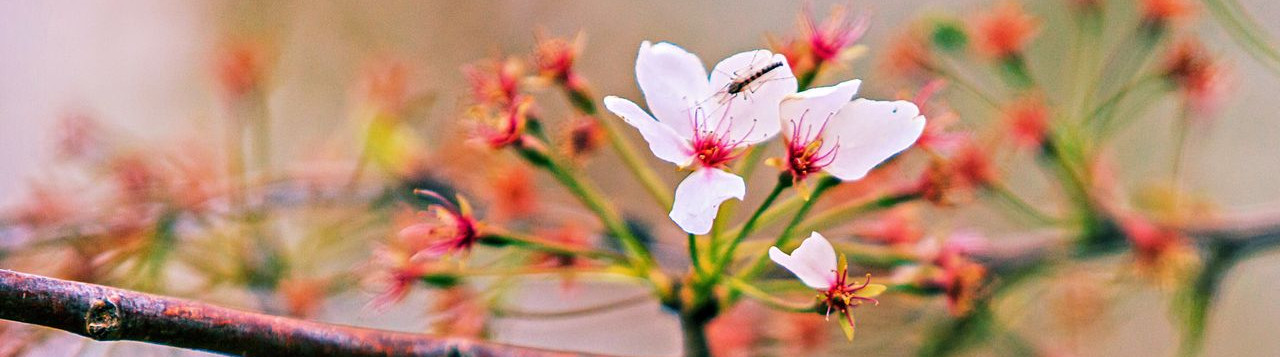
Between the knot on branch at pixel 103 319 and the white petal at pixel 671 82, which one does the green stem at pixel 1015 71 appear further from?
the knot on branch at pixel 103 319

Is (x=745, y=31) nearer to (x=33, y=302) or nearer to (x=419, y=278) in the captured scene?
(x=419, y=278)

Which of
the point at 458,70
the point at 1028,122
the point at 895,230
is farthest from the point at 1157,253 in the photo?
the point at 458,70

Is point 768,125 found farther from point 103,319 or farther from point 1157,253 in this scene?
point 1157,253

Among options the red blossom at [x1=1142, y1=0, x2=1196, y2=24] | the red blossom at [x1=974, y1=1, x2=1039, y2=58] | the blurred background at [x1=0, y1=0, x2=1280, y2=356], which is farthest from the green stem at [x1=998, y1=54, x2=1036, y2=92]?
the blurred background at [x1=0, y1=0, x2=1280, y2=356]

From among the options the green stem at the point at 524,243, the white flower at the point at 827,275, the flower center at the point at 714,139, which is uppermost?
the flower center at the point at 714,139

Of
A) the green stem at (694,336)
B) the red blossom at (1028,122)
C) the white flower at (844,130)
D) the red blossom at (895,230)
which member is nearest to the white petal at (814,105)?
the white flower at (844,130)

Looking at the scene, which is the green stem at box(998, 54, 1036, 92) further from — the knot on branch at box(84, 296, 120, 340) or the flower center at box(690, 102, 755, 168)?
the knot on branch at box(84, 296, 120, 340)
